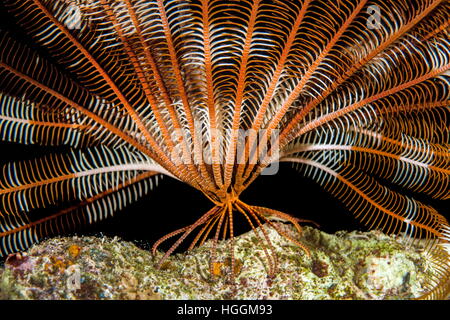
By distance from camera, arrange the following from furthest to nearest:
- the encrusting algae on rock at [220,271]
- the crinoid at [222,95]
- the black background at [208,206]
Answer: the black background at [208,206]
the encrusting algae on rock at [220,271]
the crinoid at [222,95]

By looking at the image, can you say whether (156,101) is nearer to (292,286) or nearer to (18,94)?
(18,94)

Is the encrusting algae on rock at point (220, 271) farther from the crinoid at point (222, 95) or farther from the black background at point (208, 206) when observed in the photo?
the black background at point (208, 206)

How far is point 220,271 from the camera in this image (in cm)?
307

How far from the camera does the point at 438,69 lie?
8.66 ft

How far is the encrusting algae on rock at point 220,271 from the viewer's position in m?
2.54

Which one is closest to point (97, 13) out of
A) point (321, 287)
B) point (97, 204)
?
point (97, 204)

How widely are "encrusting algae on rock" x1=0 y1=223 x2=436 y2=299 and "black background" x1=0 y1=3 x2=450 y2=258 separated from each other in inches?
12.2

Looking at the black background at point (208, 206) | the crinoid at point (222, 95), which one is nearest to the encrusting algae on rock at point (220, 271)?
the crinoid at point (222, 95)

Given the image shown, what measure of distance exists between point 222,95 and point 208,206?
4.36 feet

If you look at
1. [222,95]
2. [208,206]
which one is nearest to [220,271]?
[208,206]

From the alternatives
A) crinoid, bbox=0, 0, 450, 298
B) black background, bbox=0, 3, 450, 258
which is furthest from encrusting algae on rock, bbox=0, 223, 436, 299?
black background, bbox=0, 3, 450, 258

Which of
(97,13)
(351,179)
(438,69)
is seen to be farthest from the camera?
(351,179)

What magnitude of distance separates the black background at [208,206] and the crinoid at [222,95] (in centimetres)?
15

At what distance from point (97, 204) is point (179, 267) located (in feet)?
3.57
